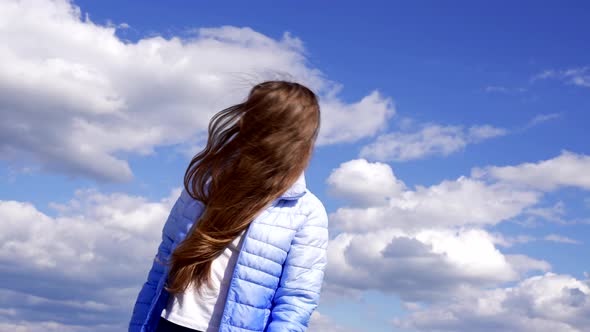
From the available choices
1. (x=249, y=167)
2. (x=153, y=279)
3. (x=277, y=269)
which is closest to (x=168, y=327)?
(x=153, y=279)

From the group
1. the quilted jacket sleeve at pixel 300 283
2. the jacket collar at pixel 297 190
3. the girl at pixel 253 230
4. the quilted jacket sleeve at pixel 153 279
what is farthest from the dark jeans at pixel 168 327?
the jacket collar at pixel 297 190

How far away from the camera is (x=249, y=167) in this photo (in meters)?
5.13

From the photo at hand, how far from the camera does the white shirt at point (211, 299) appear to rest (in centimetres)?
527

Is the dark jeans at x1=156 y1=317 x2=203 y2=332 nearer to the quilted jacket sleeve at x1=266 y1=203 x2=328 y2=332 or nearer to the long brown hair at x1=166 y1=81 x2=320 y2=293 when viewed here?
the long brown hair at x1=166 y1=81 x2=320 y2=293

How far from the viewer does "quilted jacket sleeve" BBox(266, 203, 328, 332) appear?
5188 millimetres

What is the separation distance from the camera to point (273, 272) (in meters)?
5.25

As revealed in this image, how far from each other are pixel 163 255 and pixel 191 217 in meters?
0.52

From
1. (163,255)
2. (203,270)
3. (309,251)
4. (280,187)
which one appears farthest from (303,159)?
(163,255)

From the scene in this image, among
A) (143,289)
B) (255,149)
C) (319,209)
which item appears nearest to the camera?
(255,149)

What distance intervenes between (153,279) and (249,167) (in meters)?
1.44

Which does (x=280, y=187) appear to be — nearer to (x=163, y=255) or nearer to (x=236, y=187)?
(x=236, y=187)

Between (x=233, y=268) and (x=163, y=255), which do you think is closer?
(x=233, y=268)

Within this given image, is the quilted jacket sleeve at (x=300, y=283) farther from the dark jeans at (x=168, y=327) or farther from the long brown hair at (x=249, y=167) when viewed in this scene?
the dark jeans at (x=168, y=327)

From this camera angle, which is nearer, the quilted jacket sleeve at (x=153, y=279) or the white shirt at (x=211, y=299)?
the white shirt at (x=211, y=299)
